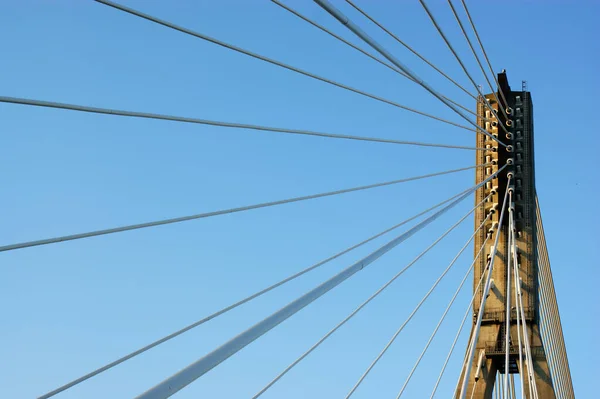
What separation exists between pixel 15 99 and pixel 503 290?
16.0 metres

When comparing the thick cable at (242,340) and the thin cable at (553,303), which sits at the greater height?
the thick cable at (242,340)

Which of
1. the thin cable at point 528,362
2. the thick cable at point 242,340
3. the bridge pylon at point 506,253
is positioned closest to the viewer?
the thick cable at point 242,340

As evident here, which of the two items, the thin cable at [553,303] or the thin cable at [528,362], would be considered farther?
the thin cable at [553,303]

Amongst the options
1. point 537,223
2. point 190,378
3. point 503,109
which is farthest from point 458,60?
point 190,378

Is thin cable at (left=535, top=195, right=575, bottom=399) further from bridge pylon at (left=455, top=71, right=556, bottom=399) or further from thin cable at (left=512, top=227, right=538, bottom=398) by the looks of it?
thin cable at (left=512, top=227, right=538, bottom=398)

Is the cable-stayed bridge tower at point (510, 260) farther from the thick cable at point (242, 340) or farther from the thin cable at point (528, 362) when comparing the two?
the thick cable at point (242, 340)

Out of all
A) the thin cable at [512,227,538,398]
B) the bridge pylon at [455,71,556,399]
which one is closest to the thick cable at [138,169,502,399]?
the thin cable at [512,227,538,398]

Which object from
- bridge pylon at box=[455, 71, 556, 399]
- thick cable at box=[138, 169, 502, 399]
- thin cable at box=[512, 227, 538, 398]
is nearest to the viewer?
thick cable at box=[138, 169, 502, 399]

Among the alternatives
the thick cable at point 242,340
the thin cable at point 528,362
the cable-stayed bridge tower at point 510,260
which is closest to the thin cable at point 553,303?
the cable-stayed bridge tower at point 510,260

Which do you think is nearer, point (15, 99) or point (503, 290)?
point (15, 99)

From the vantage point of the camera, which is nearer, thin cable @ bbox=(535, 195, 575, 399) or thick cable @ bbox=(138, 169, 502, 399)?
thick cable @ bbox=(138, 169, 502, 399)

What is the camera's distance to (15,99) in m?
6.95

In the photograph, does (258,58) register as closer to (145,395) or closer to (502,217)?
(145,395)

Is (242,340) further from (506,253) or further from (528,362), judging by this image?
(506,253)
